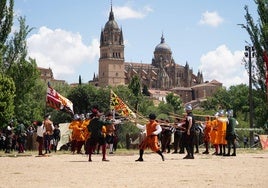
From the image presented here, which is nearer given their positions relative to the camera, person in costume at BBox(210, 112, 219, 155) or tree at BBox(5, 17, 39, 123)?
person in costume at BBox(210, 112, 219, 155)

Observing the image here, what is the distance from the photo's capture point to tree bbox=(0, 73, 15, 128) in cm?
3560

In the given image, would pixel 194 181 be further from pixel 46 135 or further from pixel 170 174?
pixel 46 135

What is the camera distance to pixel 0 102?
1403 inches

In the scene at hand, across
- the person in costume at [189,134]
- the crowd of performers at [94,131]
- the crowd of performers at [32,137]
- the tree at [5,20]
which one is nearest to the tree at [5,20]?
the tree at [5,20]

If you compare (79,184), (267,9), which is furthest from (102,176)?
(267,9)

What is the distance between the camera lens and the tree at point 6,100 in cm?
3560

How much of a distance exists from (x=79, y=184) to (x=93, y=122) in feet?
28.9

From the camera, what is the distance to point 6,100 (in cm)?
3644

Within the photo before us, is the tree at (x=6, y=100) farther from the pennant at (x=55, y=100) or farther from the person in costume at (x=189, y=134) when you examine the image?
the person in costume at (x=189, y=134)

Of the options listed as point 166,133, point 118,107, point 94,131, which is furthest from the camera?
point 118,107

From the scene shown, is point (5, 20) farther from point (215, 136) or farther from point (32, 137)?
point (215, 136)

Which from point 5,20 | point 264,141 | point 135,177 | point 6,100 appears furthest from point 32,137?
point 135,177

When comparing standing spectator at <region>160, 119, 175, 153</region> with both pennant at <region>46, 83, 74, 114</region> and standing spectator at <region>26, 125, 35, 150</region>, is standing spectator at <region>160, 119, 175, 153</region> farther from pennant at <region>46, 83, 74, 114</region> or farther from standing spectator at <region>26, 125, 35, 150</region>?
standing spectator at <region>26, 125, 35, 150</region>

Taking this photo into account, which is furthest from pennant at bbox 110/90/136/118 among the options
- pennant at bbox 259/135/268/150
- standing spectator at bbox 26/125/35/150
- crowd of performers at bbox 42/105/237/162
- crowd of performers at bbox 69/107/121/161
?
pennant at bbox 259/135/268/150
